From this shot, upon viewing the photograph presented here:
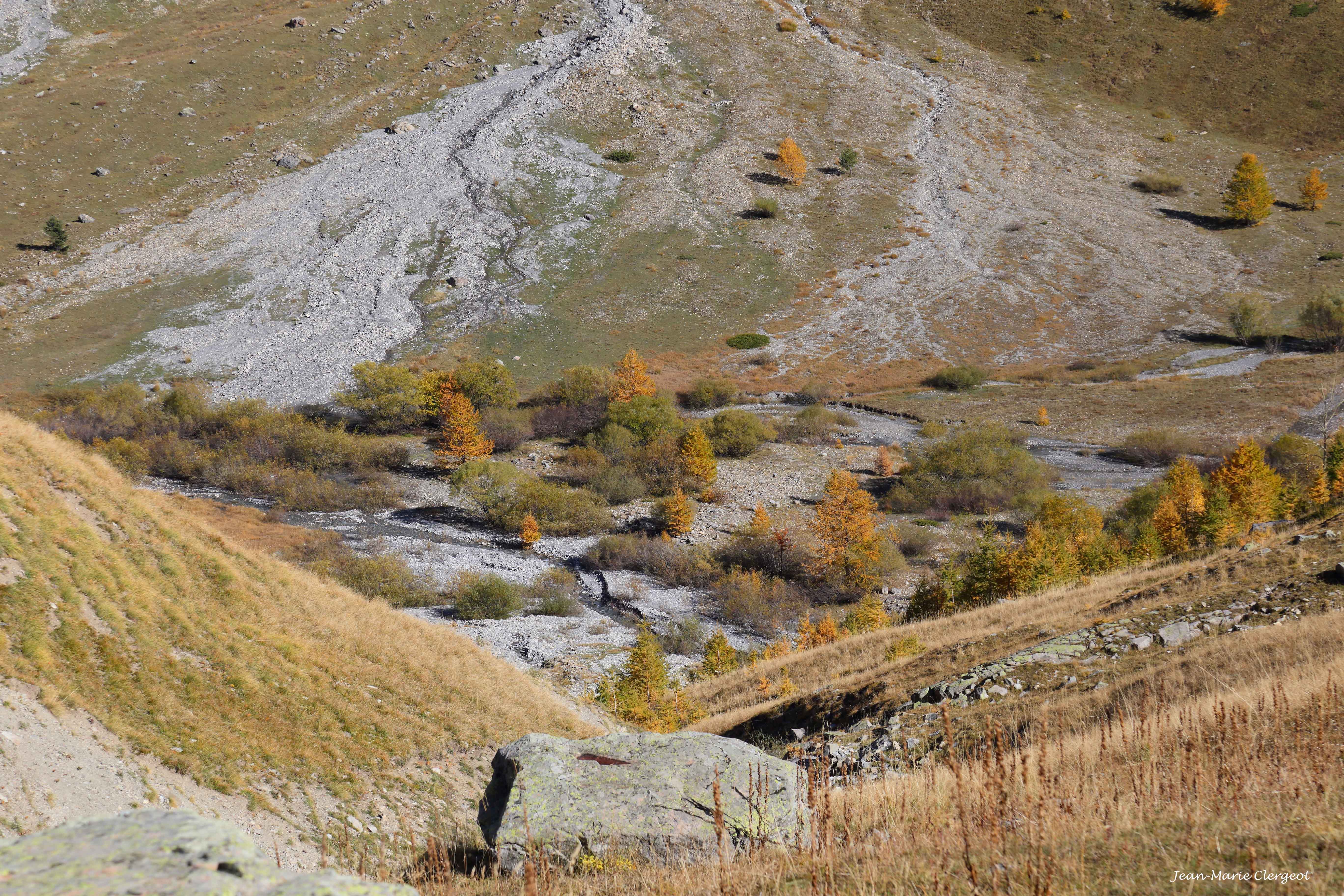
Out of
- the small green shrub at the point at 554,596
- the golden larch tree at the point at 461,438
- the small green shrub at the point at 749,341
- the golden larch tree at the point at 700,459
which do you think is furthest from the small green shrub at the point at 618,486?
the small green shrub at the point at 749,341

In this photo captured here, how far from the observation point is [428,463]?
210 ft

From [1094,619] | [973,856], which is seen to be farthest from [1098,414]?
[973,856]

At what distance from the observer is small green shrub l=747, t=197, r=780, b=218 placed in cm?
10619

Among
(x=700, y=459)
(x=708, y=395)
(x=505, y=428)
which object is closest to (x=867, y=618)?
(x=700, y=459)

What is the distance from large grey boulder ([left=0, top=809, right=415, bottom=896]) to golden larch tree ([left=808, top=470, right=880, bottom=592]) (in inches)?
1683

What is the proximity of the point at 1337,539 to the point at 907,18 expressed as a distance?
151 metres

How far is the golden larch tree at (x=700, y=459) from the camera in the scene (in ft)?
188

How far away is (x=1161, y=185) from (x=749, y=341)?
6779cm

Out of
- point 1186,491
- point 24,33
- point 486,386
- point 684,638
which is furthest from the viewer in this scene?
point 24,33

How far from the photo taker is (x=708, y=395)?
77062 mm

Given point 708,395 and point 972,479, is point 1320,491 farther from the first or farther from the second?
point 708,395

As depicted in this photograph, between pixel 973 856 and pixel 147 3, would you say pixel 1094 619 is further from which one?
pixel 147 3

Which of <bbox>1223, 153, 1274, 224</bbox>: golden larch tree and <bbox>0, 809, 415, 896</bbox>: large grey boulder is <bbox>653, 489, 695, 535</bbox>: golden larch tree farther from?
<bbox>1223, 153, 1274, 224</bbox>: golden larch tree

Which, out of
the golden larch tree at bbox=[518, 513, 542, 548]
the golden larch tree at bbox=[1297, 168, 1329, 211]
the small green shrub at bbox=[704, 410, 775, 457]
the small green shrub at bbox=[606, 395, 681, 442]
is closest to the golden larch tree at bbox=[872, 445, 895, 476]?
the small green shrub at bbox=[704, 410, 775, 457]
